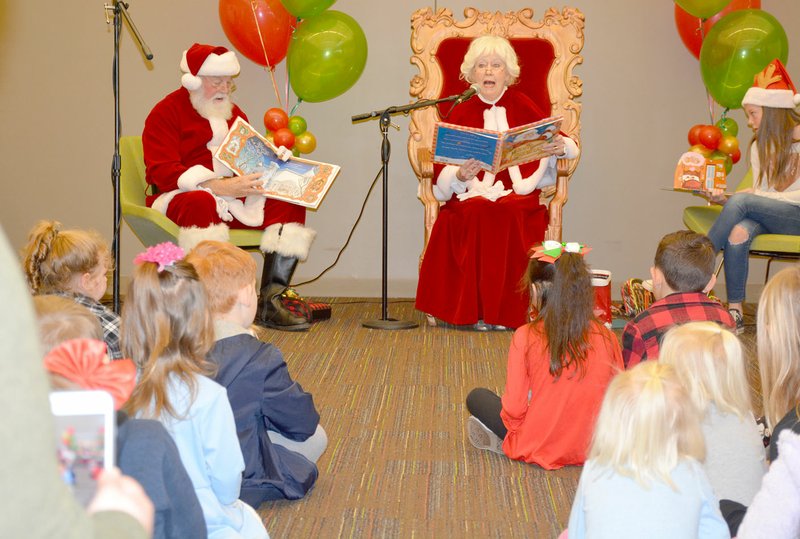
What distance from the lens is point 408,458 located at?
2.64 meters

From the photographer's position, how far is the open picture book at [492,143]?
431 cm

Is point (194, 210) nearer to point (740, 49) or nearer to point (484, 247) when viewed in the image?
point (484, 247)

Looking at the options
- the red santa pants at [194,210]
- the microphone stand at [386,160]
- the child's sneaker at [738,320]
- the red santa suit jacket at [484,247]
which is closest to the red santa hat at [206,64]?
the red santa pants at [194,210]

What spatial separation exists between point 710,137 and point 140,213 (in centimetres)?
298

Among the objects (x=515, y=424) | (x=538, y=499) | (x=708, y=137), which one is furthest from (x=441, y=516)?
(x=708, y=137)

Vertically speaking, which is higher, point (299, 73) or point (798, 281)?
point (299, 73)

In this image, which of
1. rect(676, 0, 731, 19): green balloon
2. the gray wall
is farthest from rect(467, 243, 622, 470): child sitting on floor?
the gray wall

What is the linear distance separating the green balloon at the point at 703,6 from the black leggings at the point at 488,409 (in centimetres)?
306

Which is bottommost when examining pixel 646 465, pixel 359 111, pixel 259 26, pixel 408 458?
pixel 408 458

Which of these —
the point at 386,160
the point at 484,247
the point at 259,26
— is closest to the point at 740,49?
the point at 484,247

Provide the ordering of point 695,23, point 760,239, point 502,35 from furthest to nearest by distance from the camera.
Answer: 1. point 695,23
2. point 502,35
3. point 760,239

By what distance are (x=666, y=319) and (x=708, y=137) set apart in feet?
8.93

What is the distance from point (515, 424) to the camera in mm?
2625

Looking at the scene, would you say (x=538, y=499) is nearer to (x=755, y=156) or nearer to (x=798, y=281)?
(x=798, y=281)
